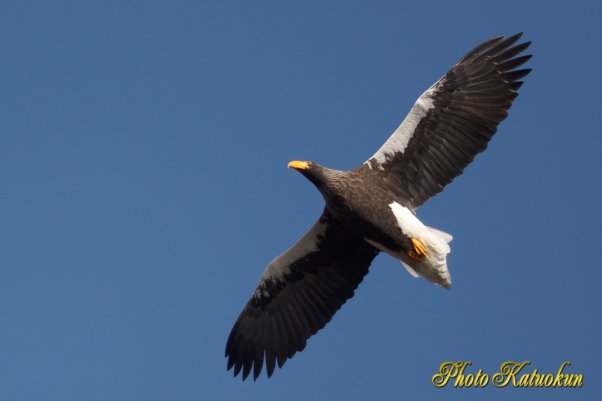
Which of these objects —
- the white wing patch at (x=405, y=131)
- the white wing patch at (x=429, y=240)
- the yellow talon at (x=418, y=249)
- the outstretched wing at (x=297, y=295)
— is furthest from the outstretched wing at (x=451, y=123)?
the outstretched wing at (x=297, y=295)

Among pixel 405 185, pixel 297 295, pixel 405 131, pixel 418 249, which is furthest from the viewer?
pixel 297 295

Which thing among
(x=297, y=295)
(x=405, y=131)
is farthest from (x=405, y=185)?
(x=297, y=295)

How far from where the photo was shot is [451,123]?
12508mm

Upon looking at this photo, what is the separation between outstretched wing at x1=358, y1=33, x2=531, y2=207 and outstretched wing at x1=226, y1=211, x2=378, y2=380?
3.58 feet

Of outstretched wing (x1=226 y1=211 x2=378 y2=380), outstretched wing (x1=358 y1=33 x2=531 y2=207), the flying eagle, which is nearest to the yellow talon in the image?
the flying eagle

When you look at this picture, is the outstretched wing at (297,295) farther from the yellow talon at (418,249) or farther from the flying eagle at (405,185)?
the yellow talon at (418,249)

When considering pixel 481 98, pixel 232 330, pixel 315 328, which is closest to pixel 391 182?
pixel 481 98

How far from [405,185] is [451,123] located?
97 cm

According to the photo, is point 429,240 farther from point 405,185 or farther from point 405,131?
point 405,131

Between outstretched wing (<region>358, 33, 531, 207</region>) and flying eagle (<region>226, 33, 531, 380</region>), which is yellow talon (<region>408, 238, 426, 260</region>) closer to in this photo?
flying eagle (<region>226, 33, 531, 380</region>)

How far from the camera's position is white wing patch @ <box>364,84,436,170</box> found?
12477 mm

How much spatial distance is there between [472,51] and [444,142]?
1233 millimetres

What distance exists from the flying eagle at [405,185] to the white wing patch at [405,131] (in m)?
0.01

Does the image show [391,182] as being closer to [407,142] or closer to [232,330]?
[407,142]
